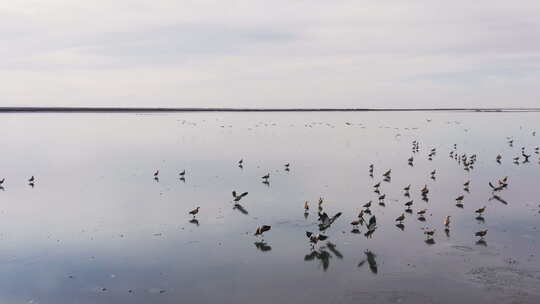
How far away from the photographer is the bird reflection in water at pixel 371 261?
19.6 metres

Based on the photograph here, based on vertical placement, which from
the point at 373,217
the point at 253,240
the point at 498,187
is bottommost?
the point at 253,240

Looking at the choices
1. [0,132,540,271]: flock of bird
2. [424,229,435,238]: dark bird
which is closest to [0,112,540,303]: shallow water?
[0,132,540,271]: flock of bird

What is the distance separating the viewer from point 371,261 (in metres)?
20.6

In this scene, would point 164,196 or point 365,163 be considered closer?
point 164,196

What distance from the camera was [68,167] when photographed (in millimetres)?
48875

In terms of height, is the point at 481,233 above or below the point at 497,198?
below

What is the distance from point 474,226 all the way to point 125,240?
16.7m

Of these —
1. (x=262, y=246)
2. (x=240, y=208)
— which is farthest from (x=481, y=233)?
(x=240, y=208)

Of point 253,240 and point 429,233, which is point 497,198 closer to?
point 429,233

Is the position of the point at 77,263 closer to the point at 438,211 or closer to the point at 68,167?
the point at 438,211

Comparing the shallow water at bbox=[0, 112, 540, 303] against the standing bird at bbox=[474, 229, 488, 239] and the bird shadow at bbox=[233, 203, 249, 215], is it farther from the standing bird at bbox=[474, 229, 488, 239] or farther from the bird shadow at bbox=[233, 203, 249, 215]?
the bird shadow at bbox=[233, 203, 249, 215]

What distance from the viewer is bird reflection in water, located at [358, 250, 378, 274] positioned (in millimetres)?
19650

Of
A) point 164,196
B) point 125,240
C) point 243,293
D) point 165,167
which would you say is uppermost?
point 165,167

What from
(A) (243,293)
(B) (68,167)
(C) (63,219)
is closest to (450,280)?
(A) (243,293)
